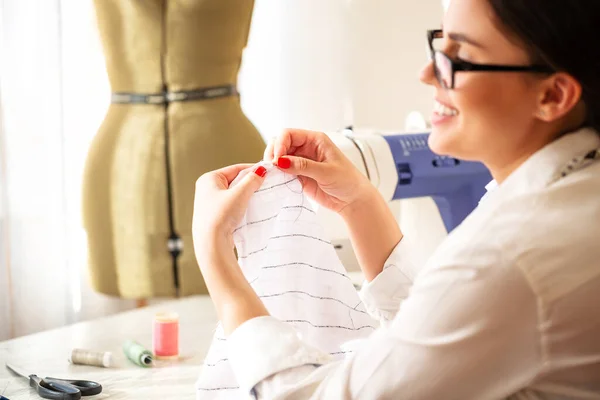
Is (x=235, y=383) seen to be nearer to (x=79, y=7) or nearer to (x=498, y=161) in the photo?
(x=498, y=161)

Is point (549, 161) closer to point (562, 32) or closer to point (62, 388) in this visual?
point (562, 32)

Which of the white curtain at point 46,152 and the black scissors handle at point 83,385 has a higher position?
the white curtain at point 46,152

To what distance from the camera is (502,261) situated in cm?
81

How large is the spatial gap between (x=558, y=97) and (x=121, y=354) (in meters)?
0.92

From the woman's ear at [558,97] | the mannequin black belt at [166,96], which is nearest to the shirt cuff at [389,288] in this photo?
the woman's ear at [558,97]

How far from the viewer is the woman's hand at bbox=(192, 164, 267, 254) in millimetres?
1020

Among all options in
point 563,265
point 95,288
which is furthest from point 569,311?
point 95,288

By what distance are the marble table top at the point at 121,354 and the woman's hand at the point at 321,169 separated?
0.36m

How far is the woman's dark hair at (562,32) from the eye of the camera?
800 mm

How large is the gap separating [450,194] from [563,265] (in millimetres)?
980

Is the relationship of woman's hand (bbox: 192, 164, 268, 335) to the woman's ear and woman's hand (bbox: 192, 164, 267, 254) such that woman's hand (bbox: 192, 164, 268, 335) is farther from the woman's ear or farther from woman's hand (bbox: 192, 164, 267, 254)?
the woman's ear

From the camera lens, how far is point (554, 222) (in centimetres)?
83

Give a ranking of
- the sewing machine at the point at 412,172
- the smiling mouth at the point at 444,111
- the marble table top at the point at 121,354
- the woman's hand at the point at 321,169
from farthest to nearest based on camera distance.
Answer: the sewing machine at the point at 412,172 < the marble table top at the point at 121,354 < the woman's hand at the point at 321,169 < the smiling mouth at the point at 444,111

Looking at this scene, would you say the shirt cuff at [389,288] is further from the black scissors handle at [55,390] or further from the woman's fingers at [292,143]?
the black scissors handle at [55,390]
